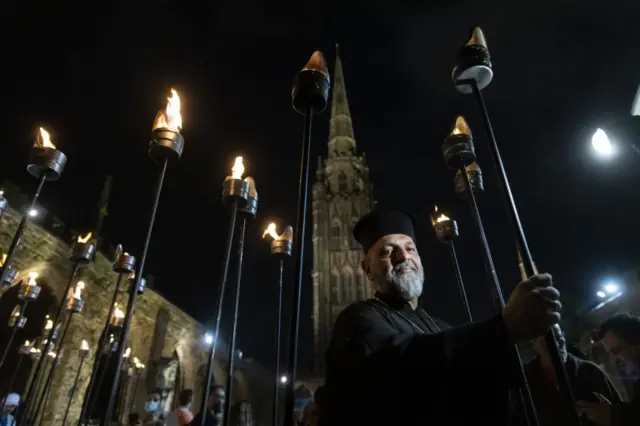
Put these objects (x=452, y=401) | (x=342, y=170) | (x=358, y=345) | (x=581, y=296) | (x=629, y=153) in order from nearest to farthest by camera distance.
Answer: (x=452, y=401) < (x=358, y=345) < (x=629, y=153) < (x=581, y=296) < (x=342, y=170)

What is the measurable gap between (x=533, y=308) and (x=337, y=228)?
43953 mm

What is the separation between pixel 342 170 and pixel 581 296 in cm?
3036

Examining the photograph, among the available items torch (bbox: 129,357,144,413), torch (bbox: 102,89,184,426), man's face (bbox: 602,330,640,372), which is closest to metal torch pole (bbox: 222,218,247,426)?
torch (bbox: 102,89,184,426)

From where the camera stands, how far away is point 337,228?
45281mm

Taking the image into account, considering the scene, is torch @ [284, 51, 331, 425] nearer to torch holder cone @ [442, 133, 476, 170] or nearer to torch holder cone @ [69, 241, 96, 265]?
torch holder cone @ [442, 133, 476, 170]

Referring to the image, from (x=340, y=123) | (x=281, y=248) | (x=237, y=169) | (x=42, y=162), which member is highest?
(x=340, y=123)

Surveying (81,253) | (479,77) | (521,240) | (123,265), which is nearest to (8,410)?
(81,253)

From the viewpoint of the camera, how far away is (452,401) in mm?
1543

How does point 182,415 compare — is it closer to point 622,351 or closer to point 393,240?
point 393,240

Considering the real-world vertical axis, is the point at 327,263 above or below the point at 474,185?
above

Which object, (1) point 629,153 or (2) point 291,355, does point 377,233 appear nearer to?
(2) point 291,355

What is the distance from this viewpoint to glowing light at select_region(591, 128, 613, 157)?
797cm

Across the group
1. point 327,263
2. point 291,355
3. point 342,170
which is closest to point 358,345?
point 291,355

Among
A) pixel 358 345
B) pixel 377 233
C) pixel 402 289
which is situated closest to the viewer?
pixel 358 345
